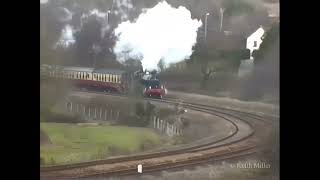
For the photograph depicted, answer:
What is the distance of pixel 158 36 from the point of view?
51.0 inches

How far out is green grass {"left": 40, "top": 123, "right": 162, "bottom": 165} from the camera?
1.28 metres

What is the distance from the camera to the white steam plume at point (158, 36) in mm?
1295

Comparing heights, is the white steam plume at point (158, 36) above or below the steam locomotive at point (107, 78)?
above

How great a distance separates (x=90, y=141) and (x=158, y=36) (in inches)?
14.7

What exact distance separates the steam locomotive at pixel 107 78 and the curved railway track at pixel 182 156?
0.15ft

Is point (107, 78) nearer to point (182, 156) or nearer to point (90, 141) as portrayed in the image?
point (90, 141)

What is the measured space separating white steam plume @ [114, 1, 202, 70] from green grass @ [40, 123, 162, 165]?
0.21m

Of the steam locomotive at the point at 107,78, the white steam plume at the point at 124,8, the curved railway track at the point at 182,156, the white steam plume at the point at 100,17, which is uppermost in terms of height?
the white steam plume at the point at 124,8

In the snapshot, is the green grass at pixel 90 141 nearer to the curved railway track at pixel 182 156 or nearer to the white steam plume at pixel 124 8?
the curved railway track at pixel 182 156

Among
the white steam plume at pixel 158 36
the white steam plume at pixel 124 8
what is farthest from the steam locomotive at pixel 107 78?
the white steam plume at pixel 124 8

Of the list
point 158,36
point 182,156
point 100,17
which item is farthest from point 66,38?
point 182,156
